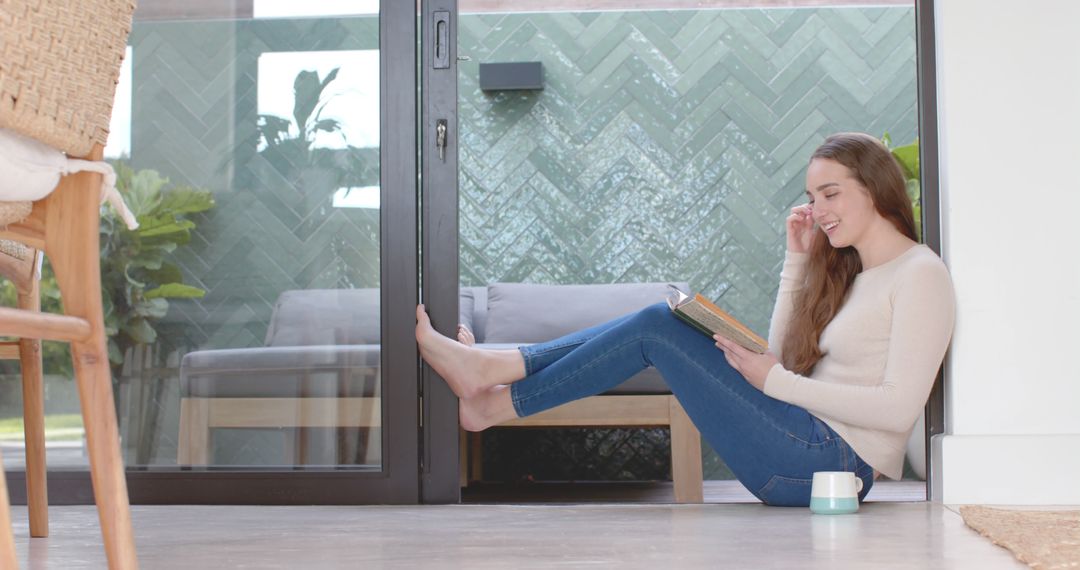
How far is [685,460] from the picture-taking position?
3.39m

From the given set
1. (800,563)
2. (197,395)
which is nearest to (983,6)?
(800,563)

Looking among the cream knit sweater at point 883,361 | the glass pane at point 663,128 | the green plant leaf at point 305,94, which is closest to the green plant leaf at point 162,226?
the green plant leaf at point 305,94

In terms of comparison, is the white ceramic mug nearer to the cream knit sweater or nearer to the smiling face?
the cream knit sweater

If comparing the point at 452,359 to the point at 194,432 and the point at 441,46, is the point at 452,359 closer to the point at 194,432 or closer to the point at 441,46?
the point at 194,432

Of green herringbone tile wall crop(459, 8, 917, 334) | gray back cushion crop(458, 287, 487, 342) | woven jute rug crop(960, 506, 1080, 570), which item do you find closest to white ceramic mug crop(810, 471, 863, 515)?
woven jute rug crop(960, 506, 1080, 570)

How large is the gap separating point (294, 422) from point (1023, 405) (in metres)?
1.83

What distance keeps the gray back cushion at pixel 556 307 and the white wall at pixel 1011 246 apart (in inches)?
78.6

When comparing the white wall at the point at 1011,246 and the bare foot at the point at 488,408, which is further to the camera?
the bare foot at the point at 488,408

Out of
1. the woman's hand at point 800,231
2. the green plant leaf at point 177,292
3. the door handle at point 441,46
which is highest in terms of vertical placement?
the door handle at point 441,46

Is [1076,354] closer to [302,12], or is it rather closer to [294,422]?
[294,422]

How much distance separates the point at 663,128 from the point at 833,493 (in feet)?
9.78

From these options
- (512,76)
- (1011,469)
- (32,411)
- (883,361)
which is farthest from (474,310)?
(32,411)

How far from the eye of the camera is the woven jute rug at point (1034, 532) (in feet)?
5.64

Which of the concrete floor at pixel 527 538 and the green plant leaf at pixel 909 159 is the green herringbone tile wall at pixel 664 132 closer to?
the green plant leaf at pixel 909 159
